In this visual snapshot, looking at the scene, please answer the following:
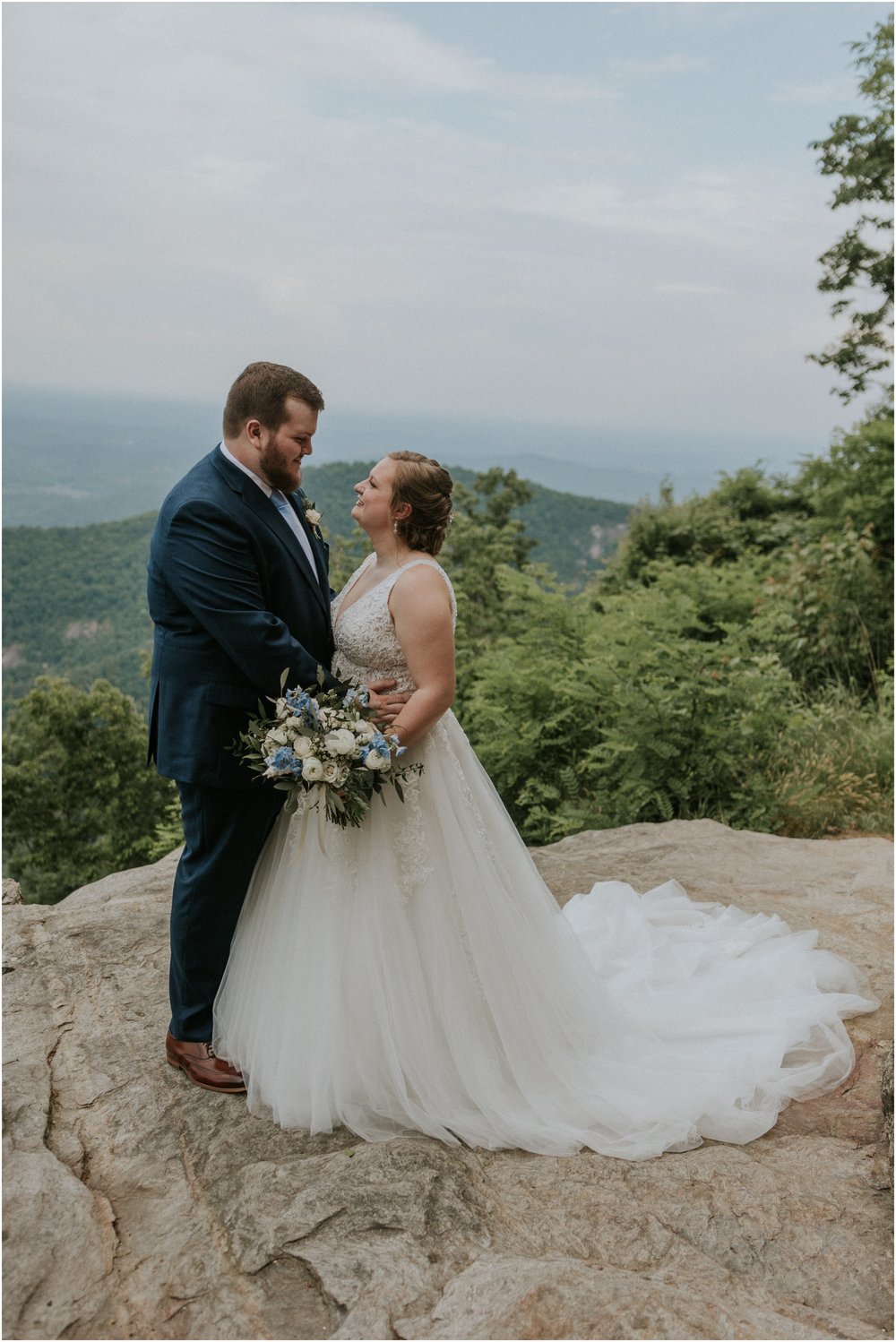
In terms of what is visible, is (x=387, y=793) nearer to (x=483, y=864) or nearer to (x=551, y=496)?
(x=483, y=864)

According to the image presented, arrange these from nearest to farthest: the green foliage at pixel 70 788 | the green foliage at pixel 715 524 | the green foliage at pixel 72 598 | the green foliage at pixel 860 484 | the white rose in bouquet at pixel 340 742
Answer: the white rose in bouquet at pixel 340 742 < the green foliage at pixel 860 484 < the green foliage at pixel 715 524 < the green foliage at pixel 70 788 < the green foliage at pixel 72 598

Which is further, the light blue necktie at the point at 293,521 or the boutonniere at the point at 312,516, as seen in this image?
the boutonniere at the point at 312,516

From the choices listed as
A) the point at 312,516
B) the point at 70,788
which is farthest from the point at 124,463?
the point at 312,516

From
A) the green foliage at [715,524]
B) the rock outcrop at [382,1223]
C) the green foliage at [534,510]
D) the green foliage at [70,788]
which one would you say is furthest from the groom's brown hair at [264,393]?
the green foliage at [534,510]

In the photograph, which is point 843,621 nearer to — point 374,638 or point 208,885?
point 374,638

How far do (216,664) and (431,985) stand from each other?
135 cm

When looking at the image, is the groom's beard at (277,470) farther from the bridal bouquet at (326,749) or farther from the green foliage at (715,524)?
the green foliage at (715,524)

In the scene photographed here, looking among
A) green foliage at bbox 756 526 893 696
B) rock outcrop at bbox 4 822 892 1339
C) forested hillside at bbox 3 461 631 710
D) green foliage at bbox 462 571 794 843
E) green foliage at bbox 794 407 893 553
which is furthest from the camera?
forested hillside at bbox 3 461 631 710

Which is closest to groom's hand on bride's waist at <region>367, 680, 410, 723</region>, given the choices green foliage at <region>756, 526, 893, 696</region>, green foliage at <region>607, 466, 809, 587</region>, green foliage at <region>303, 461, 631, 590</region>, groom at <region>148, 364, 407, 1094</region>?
groom at <region>148, 364, 407, 1094</region>

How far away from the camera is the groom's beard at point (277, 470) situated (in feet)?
10.8

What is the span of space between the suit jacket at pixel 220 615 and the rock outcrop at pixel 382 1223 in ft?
3.73

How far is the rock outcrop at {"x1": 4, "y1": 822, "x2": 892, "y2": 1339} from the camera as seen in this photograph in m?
2.31

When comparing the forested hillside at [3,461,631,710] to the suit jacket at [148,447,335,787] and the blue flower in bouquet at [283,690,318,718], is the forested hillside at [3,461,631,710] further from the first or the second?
the blue flower in bouquet at [283,690,318,718]

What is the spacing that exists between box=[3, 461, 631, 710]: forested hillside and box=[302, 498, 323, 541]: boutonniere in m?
34.6
